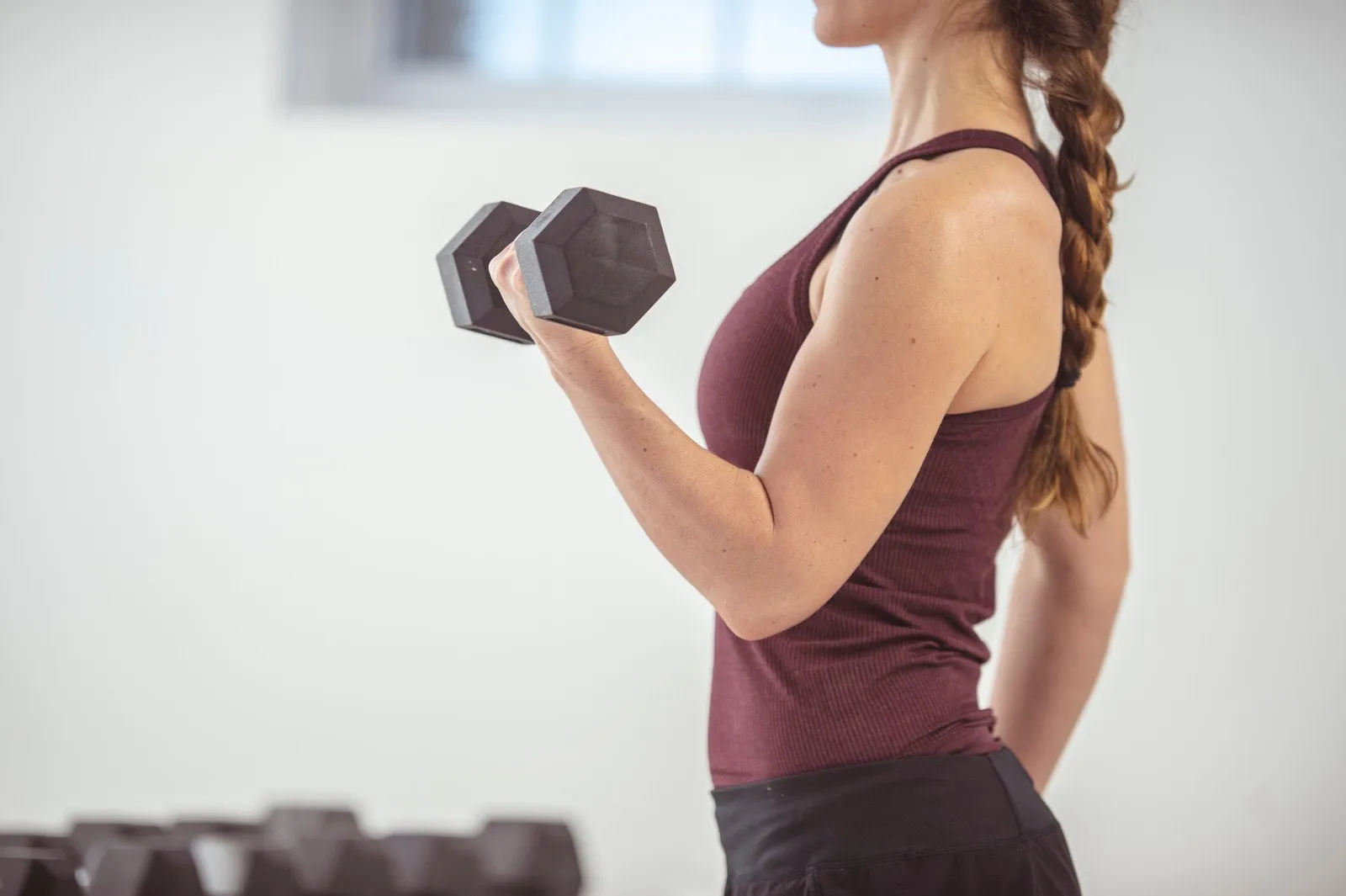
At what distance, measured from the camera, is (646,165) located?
208 cm

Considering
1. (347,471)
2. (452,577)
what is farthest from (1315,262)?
(347,471)

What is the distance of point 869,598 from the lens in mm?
766

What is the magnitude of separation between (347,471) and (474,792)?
60cm

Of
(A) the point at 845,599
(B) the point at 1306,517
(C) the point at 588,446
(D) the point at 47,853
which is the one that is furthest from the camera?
(C) the point at 588,446

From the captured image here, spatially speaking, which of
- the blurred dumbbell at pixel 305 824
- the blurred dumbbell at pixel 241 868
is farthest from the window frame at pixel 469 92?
the blurred dumbbell at pixel 241 868

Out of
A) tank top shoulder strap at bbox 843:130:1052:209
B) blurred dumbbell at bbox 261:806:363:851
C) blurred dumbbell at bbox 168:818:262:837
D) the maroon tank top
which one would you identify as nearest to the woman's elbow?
the maroon tank top

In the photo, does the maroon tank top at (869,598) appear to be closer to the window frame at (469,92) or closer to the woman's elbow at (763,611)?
the woman's elbow at (763,611)

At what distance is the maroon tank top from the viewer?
0.75 m

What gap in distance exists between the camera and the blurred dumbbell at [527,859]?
1.35 metres

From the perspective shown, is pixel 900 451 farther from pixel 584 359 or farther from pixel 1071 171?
Result: pixel 1071 171

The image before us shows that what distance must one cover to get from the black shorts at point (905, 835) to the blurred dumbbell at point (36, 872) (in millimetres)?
757

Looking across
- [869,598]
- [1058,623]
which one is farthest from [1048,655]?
[869,598]

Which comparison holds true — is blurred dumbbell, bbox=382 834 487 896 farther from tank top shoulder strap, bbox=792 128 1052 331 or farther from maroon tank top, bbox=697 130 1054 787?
tank top shoulder strap, bbox=792 128 1052 331

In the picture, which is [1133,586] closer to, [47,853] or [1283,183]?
[1283,183]
